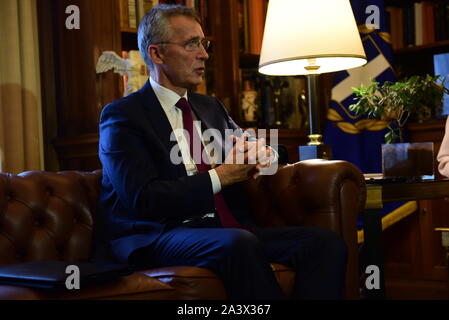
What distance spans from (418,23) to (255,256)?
256 centimetres

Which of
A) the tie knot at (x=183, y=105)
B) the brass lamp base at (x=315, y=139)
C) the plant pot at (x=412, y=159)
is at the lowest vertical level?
the plant pot at (x=412, y=159)

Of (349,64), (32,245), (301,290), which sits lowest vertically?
(301,290)

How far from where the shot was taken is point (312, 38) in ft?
7.88

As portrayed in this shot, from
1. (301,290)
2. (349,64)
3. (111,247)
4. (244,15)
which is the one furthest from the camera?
(244,15)

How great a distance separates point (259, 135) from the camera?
10.1 feet

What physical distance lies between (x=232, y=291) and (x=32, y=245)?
2.17 feet

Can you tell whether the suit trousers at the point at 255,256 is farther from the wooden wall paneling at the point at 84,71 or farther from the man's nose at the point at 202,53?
the wooden wall paneling at the point at 84,71

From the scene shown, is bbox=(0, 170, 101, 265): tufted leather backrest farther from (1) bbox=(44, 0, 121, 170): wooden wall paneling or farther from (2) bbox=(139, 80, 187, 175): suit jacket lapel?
(1) bbox=(44, 0, 121, 170): wooden wall paneling

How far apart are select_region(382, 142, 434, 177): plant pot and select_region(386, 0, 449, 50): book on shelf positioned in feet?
4.72

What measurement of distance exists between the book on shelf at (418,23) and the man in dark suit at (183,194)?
2.01 m

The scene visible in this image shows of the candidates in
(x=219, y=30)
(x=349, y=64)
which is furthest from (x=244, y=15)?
(x=349, y=64)

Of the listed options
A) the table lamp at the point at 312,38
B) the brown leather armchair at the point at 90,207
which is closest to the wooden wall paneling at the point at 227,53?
the table lamp at the point at 312,38

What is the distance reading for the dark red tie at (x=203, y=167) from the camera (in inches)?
79.9

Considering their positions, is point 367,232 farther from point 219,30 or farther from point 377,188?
point 219,30
